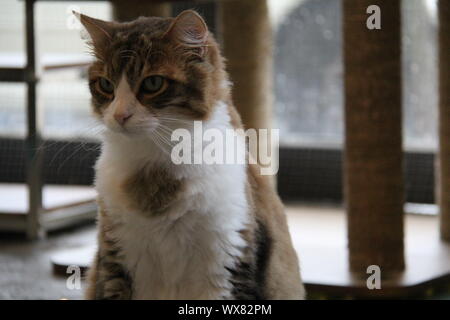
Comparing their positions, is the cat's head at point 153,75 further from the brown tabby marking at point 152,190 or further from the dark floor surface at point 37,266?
the dark floor surface at point 37,266

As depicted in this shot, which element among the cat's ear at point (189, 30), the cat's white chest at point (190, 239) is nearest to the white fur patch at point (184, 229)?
the cat's white chest at point (190, 239)

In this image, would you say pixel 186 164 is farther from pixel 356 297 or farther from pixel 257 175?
pixel 356 297

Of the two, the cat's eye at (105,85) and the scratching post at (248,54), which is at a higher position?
the scratching post at (248,54)

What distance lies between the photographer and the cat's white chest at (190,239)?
1.59m

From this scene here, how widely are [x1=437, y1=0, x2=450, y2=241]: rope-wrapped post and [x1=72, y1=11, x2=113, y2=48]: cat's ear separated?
1.19 m

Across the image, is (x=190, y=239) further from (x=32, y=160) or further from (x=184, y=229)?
(x=32, y=160)

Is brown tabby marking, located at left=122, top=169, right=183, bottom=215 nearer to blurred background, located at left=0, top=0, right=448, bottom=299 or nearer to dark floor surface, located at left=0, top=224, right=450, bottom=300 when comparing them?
dark floor surface, located at left=0, top=224, right=450, bottom=300

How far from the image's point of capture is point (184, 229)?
5.21 feet

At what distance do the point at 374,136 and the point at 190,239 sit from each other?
764mm

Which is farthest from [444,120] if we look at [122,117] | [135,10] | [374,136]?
[122,117]

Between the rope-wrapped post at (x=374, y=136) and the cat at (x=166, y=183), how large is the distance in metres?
0.62

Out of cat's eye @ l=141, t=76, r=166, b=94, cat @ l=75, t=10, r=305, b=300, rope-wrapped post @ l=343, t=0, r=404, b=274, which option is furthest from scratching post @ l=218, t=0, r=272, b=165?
cat's eye @ l=141, t=76, r=166, b=94

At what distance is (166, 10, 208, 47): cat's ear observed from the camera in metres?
1.55

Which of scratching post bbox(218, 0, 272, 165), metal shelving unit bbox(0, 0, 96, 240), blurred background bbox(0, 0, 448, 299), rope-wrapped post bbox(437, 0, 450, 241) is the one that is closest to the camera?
rope-wrapped post bbox(437, 0, 450, 241)
